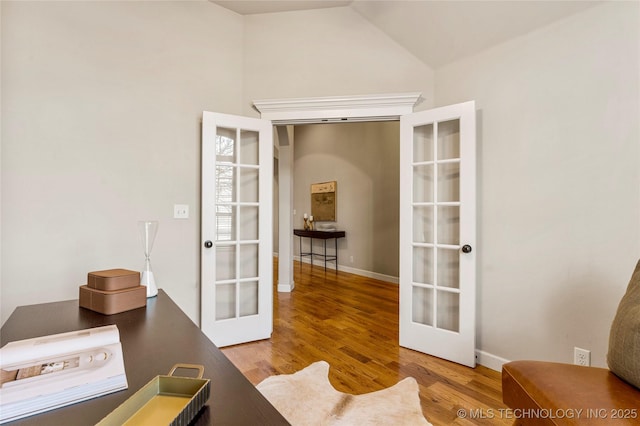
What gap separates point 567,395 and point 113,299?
1716 mm

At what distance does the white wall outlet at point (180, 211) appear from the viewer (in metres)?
2.54

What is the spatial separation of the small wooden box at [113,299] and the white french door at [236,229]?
1.21 meters

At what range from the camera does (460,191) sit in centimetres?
237

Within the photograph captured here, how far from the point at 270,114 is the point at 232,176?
671 mm

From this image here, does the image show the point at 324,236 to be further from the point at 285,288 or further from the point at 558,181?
the point at 558,181

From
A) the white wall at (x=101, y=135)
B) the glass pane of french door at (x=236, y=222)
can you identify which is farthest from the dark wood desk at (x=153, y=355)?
the glass pane of french door at (x=236, y=222)

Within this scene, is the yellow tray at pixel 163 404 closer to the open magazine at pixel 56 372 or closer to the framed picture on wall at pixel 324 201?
the open magazine at pixel 56 372

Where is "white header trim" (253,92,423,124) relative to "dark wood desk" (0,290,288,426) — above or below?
above

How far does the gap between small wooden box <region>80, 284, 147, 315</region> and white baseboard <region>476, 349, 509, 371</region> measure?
2.31 m

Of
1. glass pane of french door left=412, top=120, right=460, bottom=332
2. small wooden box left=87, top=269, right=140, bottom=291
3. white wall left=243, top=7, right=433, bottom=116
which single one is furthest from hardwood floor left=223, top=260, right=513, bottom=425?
white wall left=243, top=7, right=433, bottom=116

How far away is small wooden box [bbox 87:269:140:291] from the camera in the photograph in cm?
131

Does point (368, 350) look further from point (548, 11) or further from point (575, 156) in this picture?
point (548, 11)

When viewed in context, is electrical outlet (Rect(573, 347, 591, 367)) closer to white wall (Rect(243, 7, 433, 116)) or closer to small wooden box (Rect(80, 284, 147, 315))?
white wall (Rect(243, 7, 433, 116))

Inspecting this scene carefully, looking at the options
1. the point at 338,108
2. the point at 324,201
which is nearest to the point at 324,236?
the point at 324,201
